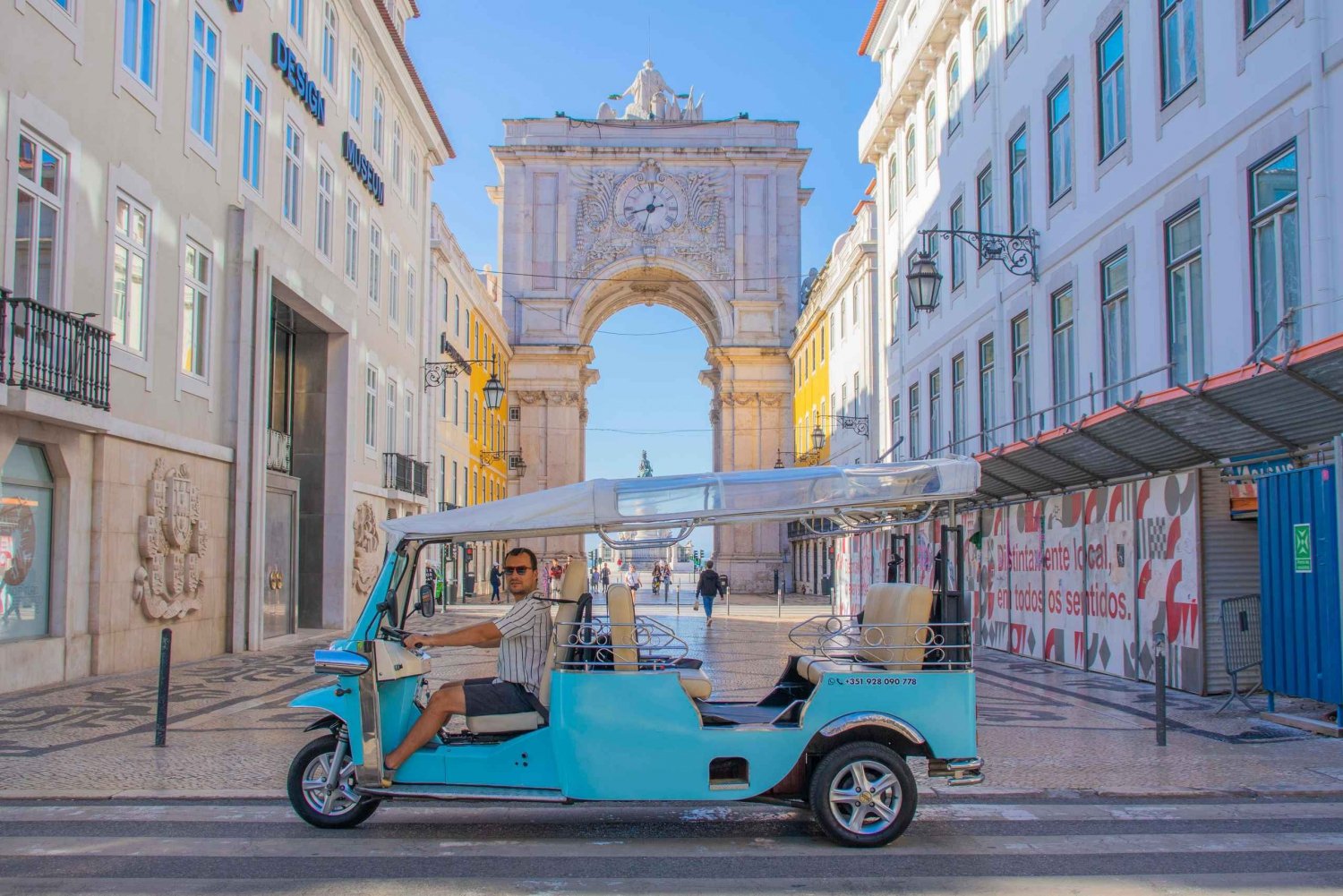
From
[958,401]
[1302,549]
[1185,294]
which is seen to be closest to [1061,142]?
[1185,294]

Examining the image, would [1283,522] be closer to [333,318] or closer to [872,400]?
[333,318]

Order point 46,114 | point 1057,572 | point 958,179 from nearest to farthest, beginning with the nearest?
point 46,114, point 1057,572, point 958,179

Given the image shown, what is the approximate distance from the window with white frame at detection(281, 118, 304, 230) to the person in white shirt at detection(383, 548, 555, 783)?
17688mm

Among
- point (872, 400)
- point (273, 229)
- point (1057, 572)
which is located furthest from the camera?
point (872, 400)

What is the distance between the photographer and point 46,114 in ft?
46.8

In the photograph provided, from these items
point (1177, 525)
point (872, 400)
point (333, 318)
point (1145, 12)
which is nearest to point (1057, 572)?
point (1177, 525)

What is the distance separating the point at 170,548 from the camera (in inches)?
Answer: 695

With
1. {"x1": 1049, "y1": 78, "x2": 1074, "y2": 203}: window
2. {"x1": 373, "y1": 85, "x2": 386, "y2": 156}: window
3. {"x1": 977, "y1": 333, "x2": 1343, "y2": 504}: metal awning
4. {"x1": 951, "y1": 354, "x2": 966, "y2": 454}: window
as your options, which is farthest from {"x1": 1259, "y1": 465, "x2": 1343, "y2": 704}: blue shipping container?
{"x1": 373, "y1": 85, "x2": 386, "y2": 156}: window

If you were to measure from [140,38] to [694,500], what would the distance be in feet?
44.5

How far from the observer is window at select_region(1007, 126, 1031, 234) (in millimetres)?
20766

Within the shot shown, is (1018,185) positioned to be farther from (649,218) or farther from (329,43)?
(649,218)

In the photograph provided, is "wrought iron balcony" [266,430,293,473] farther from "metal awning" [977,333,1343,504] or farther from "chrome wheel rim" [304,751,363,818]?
"chrome wheel rim" [304,751,363,818]

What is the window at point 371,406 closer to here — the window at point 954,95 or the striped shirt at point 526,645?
the window at point 954,95

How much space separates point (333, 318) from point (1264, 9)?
18.4 meters
